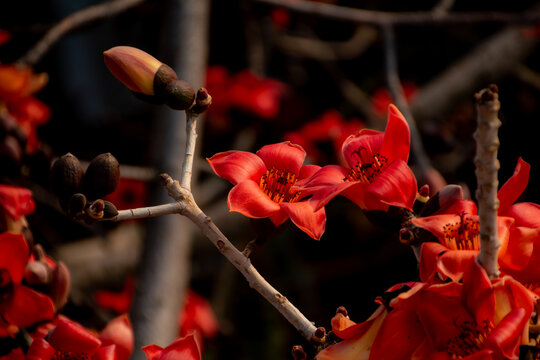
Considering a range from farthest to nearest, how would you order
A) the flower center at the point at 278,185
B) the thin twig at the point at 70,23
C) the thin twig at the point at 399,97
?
the thin twig at the point at 70,23 → the thin twig at the point at 399,97 → the flower center at the point at 278,185

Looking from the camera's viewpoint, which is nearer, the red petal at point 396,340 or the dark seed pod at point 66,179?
the red petal at point 396,340

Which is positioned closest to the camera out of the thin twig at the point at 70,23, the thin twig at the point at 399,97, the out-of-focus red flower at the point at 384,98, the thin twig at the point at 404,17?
the thin twig at the point at 399,97

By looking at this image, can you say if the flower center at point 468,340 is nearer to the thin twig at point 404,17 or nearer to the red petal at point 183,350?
the red petal at point 183,350

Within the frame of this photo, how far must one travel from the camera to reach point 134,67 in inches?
27.0

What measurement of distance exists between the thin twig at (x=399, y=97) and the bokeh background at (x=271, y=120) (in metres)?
0.20

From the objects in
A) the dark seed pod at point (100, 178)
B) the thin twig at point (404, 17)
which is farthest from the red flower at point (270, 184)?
the thin twig at point (404, 17)

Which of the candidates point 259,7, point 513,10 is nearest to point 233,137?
point 259,7

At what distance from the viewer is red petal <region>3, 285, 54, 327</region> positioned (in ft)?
2.31

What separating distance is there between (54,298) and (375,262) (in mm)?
1727

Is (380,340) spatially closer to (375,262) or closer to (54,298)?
(54,298)

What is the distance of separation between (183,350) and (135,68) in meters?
0.30

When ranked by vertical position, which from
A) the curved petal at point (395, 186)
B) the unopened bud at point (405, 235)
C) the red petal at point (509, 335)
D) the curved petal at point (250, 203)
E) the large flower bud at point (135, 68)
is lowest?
the red petal at point (509, 335)

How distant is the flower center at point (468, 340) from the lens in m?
0.51

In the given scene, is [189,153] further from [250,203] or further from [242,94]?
[242,94]
